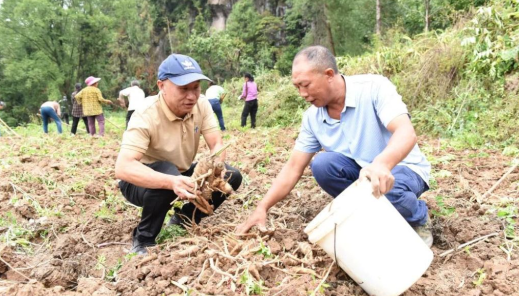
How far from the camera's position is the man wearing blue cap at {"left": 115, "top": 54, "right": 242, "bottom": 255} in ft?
7.88

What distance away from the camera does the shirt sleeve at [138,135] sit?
2.47 m

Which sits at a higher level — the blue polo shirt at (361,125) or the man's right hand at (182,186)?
the blue polo shirt at (361,125)

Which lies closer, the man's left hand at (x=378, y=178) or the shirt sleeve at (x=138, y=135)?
the man's left hand at (x=378, y=178)

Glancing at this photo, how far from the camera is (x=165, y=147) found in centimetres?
270

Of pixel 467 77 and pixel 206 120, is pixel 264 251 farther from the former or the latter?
pixel 467 77

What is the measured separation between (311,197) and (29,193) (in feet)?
9.24

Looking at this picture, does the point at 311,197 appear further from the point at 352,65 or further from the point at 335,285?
the point at 352,65

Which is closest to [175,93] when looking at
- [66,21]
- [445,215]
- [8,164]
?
[445,215]

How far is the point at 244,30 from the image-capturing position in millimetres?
25125

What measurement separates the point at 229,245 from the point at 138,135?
82cm

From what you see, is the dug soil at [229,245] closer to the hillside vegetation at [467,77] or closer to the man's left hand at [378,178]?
the man's left hand at [378,178]

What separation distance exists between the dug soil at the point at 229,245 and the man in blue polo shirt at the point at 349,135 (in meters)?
0.25

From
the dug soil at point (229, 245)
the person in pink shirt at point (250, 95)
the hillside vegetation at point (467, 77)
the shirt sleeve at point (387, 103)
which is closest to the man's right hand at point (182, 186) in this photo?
the dug soil at point (229, 245)

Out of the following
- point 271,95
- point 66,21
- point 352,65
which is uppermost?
point 66,21
